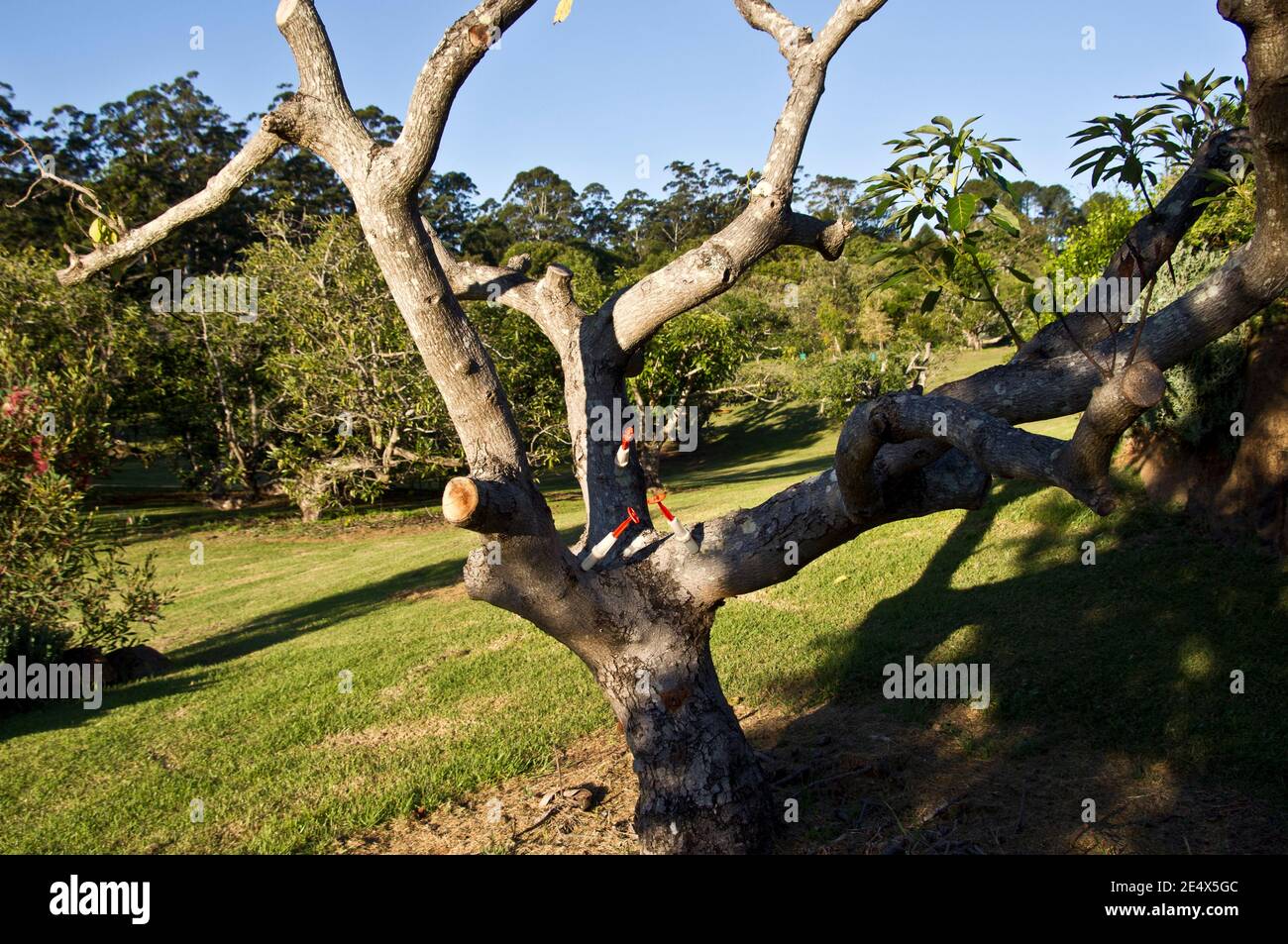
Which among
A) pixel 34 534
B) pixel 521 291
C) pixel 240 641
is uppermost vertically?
pixel 521 291

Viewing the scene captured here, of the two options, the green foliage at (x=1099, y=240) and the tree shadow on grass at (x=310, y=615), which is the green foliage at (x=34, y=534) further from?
the green foliage at (x=1099, y=240)

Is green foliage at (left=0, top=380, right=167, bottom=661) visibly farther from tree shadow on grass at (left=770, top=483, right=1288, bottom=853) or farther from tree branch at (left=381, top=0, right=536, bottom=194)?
tree shadow on grass at (left=770, top=483, right=1288, bottom=853)

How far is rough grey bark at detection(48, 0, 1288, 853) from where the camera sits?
3.68 meters

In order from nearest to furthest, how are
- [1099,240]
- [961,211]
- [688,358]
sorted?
[961,211], [1099,240], [688,358]

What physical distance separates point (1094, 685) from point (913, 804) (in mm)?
2191

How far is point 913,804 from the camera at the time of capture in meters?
4.73

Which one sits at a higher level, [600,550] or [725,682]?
[600,550]

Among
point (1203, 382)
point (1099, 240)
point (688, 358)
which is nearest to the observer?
point (1203, 382)

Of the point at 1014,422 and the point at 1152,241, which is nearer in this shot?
the point at 1014,422

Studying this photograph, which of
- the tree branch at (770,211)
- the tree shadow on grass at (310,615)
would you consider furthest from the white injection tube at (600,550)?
the tree shadow on grass at (310,615)

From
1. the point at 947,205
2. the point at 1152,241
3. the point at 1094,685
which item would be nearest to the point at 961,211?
the point at 947,205

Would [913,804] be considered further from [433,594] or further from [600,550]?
[433,594]

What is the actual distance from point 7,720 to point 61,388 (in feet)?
11.6
